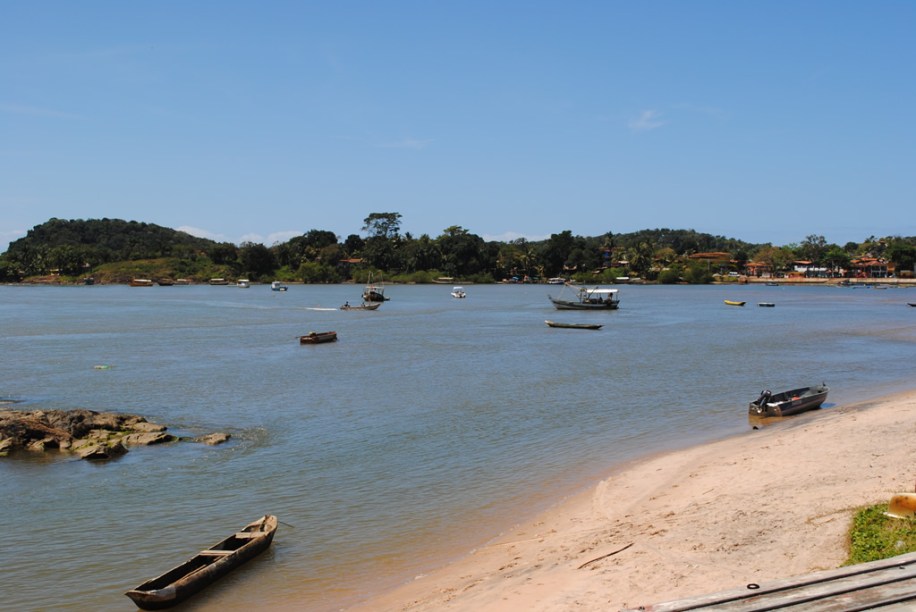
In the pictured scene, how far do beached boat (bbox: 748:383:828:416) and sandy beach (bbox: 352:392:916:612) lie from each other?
20.1ft

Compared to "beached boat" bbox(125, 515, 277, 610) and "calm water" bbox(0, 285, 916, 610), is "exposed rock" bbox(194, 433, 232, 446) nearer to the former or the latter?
"calm water" bbox(0, 285, 916, 610)

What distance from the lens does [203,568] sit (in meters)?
12.4

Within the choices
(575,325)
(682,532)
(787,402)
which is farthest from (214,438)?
(575,325)

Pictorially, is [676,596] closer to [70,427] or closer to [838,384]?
[70,427]

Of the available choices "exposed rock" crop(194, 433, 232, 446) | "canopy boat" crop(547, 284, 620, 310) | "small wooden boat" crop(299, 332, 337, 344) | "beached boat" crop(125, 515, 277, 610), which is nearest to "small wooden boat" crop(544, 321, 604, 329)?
"small wooden boat" crop(299, 332, 337, 344)

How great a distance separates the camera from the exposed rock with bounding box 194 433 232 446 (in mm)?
23344

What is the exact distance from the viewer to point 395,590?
12258 mm

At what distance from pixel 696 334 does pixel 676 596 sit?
58.1 m

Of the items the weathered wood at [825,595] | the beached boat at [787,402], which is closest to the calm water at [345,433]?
the beached boat at [787,402]

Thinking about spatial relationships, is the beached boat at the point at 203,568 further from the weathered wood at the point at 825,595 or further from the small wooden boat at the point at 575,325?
the small wooden boat at the point at 575,325

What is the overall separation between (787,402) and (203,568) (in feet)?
70.7

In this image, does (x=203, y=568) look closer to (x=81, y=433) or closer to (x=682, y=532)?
(x=682, y=532)

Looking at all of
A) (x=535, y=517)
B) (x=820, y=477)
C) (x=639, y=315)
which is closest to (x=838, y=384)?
(x=820, y=477)

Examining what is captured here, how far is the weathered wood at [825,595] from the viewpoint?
6293 mm
